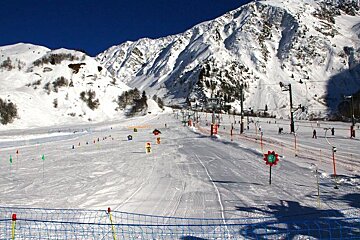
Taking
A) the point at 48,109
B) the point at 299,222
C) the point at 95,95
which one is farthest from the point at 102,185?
the point at 95,95

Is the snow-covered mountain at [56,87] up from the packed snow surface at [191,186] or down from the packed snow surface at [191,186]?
up

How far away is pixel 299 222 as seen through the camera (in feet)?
28.5

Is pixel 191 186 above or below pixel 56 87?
below

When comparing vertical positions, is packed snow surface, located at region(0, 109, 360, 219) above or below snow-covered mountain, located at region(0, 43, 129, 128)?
below

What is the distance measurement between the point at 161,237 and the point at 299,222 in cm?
363

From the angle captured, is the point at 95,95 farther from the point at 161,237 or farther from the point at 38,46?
the point at 161,237

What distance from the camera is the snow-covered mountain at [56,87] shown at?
303ft

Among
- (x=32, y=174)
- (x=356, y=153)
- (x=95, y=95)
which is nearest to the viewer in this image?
(x=32, y=174)

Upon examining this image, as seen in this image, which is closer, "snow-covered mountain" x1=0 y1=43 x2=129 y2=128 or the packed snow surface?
the packed snow surface

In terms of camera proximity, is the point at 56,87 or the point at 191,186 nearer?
the point at 191,186

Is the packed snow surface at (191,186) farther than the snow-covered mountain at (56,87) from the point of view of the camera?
No

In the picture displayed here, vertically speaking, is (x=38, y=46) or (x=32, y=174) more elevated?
(x=38, y=46)

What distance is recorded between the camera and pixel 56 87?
110m

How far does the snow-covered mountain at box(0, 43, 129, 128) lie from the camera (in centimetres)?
9225
